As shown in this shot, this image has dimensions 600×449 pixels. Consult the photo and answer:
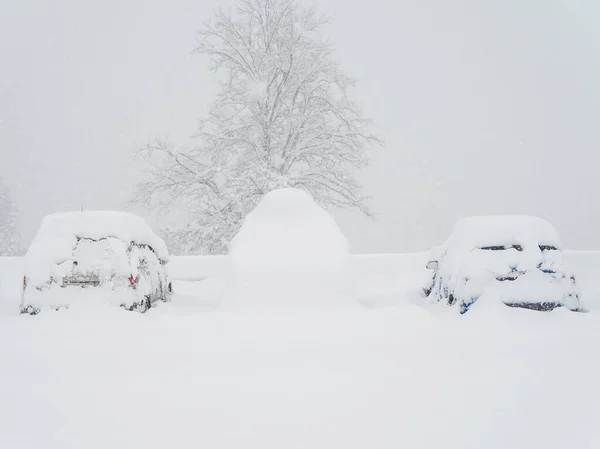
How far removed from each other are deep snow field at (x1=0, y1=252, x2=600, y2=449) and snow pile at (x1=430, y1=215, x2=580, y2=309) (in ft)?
0.71

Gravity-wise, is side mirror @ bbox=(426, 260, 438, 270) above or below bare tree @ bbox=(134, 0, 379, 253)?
below

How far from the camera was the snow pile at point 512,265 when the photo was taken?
24.4 feet

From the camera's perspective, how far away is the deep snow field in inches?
168

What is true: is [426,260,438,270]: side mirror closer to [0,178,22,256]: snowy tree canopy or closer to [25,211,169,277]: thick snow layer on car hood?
[25,211,169,277]: thick snow layer on car hood

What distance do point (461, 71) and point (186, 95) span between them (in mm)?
95127

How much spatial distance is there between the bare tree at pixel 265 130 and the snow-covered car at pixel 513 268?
11.7 meters

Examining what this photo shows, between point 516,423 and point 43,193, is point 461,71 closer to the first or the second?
point 43,193

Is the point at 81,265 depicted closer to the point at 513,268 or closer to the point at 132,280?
the point at 132,280

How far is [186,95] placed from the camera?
117938 mm

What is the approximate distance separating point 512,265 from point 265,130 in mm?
13479

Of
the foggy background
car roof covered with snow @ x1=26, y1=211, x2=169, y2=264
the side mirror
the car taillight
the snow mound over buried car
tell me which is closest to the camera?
the snow mound over buried car

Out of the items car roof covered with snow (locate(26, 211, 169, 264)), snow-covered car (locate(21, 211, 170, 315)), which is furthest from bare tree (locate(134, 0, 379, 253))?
snow-covered car (locate(21, 211, 170, 315))

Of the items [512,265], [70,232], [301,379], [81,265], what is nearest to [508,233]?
[512,265]

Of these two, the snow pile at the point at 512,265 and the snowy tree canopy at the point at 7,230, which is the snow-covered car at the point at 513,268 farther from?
the snowy tree canopy at the point at 7,230
